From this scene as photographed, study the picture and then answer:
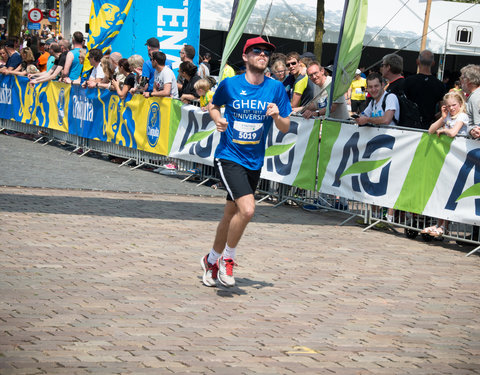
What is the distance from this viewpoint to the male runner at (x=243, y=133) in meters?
6.93

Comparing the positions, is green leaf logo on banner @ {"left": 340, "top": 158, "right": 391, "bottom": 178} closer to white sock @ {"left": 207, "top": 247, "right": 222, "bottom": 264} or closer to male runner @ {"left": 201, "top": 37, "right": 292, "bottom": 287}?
male runner @ {"left": 201, "top": 37, "right": 292, "bottom": 287}

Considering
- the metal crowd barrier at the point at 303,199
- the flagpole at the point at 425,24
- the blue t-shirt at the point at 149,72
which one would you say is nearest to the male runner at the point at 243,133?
the metal crowd barrier at the point at 303,199

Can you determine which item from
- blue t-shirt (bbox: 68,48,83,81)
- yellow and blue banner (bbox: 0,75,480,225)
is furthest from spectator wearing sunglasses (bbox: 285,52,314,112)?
blue t-shirt (bbox: 68,48,83,81)

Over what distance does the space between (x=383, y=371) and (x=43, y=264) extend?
3.58 m

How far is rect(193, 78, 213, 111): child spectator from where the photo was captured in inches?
522

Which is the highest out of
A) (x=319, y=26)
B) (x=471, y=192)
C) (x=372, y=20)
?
(x=372, y=20)

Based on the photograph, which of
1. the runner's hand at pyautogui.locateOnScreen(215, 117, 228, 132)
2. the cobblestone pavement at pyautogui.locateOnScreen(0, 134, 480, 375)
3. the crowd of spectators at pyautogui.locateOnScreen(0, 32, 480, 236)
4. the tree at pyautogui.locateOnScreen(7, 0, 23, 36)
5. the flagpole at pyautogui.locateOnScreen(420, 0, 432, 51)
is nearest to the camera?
the cobblestone pavement at pyautogui.locateOnScreen(0, 134, 480, 375)

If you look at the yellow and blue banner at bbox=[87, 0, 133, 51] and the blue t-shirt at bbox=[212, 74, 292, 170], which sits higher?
the yellow and blue banner at bbox=[87, 0, 133, 51]

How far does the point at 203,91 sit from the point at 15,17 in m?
20.3

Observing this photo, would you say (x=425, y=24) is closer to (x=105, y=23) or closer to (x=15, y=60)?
(x=105, y=23)

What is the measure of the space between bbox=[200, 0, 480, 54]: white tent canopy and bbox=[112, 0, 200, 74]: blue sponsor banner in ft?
20.9

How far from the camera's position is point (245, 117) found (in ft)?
22.9

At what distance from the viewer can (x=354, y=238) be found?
396 inches

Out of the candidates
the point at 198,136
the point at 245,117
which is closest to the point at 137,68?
the point at 198,136
